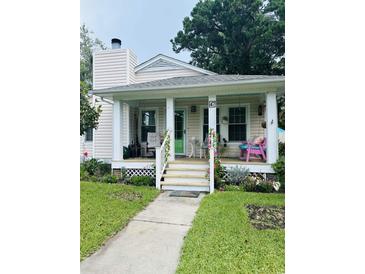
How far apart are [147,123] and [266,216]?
22.7 feet

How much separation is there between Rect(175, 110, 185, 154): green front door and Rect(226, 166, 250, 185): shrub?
10.1ft

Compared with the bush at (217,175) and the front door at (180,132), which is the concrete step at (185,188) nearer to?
the bush at (217,175)

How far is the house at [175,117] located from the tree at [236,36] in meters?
8.99

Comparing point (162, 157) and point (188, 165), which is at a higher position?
point (162, 157)

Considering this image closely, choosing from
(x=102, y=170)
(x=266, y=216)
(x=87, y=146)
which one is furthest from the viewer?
(x=87, y=146)

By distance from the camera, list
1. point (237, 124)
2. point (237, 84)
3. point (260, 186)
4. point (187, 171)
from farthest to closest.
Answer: point (237, 124) → point (187, 171) → point (237, 84) → point (260, 186)

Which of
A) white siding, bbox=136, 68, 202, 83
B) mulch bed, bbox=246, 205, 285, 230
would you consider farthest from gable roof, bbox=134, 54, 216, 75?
mulch bed, bbox=246, 205, 285, 230

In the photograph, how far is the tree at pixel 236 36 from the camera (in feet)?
55.5

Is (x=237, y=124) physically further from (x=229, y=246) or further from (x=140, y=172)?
(x=229, y=246)

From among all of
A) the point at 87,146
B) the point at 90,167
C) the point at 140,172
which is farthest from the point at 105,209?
the point at 87,146

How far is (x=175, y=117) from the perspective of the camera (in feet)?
31.6

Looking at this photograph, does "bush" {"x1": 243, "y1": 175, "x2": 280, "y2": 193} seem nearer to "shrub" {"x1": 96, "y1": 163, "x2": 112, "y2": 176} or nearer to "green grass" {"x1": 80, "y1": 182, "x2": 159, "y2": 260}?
"green grass" {"x1": 80, "y1": 182, "x2": 159, "y2": 260}
